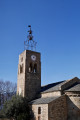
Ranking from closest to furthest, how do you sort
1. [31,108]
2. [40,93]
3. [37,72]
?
[31,108] → [40,93] → [37,72]

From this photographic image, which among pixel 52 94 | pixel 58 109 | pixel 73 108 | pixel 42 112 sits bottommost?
pixel 42 112

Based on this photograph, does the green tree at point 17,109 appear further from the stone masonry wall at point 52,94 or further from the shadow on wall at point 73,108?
the shadow on wall at point 73,108

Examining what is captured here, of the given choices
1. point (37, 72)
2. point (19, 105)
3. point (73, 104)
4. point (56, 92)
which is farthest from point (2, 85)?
point (73, 104)

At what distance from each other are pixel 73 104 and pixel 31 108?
22.6ft

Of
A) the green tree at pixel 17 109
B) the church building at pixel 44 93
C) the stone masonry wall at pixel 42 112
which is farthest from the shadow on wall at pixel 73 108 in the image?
the green tree at pixel 17 109

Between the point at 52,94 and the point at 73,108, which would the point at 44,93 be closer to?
the point at 52,94

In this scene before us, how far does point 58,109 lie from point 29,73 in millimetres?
10379

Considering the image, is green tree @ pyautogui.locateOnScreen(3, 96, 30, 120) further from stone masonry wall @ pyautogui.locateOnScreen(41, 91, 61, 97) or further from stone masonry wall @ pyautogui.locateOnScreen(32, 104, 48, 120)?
stone masonry wall @ pyautogui.locateOnScreen(41, 91, 61, 97)

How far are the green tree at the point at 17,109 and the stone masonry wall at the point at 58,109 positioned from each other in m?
4.80

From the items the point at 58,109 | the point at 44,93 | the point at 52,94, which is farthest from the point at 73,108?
the point at 44,93

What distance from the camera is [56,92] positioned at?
2244 cm

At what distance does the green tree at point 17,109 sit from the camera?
73.9 ft

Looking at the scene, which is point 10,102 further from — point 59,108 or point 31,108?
point 59,108

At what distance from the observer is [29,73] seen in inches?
1117
